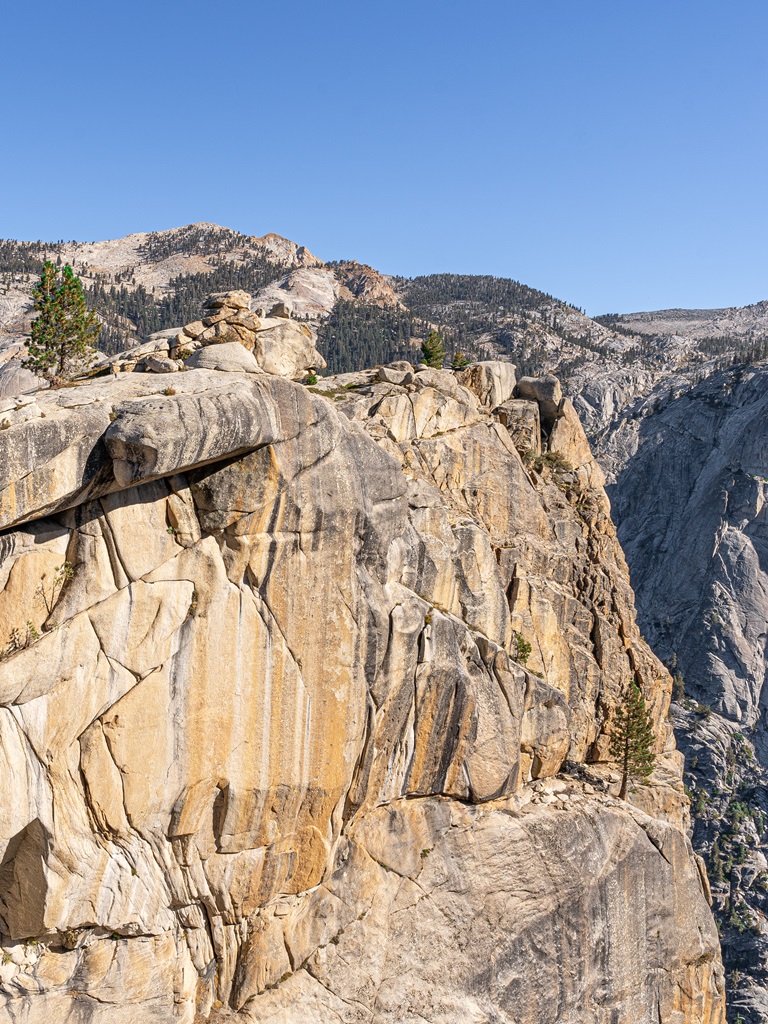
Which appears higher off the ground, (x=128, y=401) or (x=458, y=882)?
(x=128, y=401)

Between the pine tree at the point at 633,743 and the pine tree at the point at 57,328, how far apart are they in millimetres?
37772

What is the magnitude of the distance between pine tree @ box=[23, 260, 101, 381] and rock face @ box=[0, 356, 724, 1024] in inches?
428

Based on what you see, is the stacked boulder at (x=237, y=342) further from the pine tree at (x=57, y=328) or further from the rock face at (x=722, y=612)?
the rock face at (x=722, y=612)

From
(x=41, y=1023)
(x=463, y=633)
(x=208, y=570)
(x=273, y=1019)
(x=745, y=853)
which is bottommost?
(x=745, y=853)

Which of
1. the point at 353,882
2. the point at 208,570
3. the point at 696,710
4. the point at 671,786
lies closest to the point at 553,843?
the point at 353,882

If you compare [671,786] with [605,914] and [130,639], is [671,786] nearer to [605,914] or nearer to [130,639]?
[605,914]

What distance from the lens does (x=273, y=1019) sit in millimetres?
31406

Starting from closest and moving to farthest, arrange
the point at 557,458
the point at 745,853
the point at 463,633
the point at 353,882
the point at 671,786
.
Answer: the point at 353,882, the point at 463,633, the point at 671,786, the point at 557,458, the point at 745,853

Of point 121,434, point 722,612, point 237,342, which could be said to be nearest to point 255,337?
point 237,342

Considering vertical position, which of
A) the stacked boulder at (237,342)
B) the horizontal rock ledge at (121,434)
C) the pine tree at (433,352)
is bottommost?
the horizontal rock ledge at (121,434)

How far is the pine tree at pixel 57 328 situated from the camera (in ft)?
133

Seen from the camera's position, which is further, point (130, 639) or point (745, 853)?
point (745, 853)

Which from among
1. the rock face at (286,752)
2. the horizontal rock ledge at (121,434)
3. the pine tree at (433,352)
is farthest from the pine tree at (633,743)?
the horizontal rock ledge at (121,434)

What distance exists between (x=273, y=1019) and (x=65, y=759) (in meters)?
14.2
